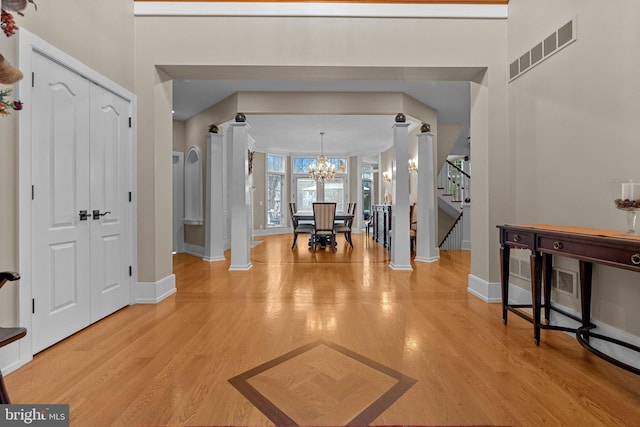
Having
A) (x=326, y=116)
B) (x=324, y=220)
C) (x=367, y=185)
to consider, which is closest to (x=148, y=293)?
(x=324, y=220)

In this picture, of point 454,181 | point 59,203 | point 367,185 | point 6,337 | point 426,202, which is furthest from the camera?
point 367,185

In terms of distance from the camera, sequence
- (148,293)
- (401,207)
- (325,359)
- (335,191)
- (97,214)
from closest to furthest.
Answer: (325,359) → (97,214) → (148,293) → (401,207) → (335,191)

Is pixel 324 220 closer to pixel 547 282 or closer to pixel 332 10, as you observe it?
pixel 332 10

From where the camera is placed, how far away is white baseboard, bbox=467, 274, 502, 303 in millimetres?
2961

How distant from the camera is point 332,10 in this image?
2.97 meters

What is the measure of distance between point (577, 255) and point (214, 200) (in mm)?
5055

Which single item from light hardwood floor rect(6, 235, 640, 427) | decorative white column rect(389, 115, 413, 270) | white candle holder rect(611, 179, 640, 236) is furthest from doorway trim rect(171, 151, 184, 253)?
white candle holder rect(611, 179, 640, 236)

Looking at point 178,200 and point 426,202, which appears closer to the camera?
point 426,202

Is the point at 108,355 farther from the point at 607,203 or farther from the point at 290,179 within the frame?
the point at 290,179

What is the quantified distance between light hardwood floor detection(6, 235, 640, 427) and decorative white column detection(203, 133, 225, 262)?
2.16m

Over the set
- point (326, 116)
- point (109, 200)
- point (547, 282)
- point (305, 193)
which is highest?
point (326, 116)

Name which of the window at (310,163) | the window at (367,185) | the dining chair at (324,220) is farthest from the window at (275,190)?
the dining chair at (324,220)

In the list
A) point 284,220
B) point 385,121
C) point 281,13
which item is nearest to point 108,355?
point 281,13

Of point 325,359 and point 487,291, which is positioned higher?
point 487,291
